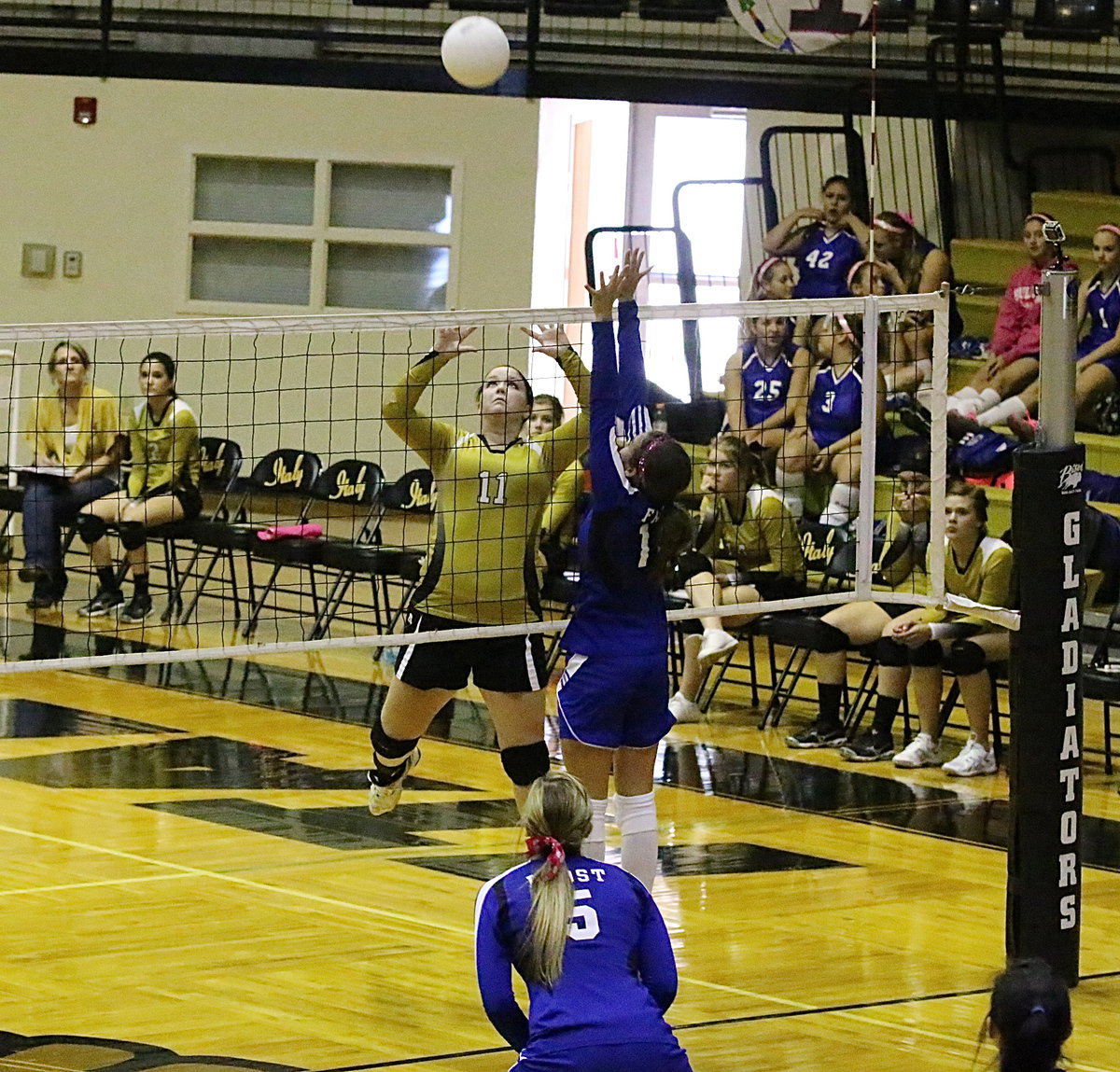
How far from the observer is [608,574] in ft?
19.0

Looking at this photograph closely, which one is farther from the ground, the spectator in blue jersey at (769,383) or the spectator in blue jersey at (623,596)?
the spectator in blue jersey at (769,383)

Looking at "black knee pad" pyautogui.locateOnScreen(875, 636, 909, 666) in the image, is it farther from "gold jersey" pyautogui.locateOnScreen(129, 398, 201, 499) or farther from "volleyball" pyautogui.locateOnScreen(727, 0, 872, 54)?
"gold jersey" pyautogui.locateOnScreen(129, 398, 201, 499)

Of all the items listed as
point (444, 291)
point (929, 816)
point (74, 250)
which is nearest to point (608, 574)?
point (929, 816)

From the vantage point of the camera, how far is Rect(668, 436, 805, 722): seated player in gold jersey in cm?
990

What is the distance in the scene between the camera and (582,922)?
13.6 feet

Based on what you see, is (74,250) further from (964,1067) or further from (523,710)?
(964,1067)

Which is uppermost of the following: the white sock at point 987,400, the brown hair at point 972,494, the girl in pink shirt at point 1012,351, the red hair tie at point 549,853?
the girl in pink shirt at point 1012,351

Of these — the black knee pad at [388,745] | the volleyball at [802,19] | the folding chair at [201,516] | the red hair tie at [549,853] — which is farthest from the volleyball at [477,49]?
the red hair tie at [549,853]

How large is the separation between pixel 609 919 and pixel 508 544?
2.78 m

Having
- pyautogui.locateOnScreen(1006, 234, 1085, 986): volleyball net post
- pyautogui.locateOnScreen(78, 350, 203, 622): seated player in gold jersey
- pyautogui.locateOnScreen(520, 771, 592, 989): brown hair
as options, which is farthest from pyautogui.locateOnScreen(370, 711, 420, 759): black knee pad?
pyautogui.locateOnScreen(78, 350, 203, 622): seated player in gold jersey

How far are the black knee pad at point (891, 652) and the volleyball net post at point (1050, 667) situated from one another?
330cm

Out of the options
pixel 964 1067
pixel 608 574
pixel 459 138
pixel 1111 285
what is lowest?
pixel 964 1067

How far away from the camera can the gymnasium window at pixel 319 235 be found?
53.1ft

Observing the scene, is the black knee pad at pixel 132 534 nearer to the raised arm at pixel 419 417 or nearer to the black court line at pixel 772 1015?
the raised arm at pixel 419 417
